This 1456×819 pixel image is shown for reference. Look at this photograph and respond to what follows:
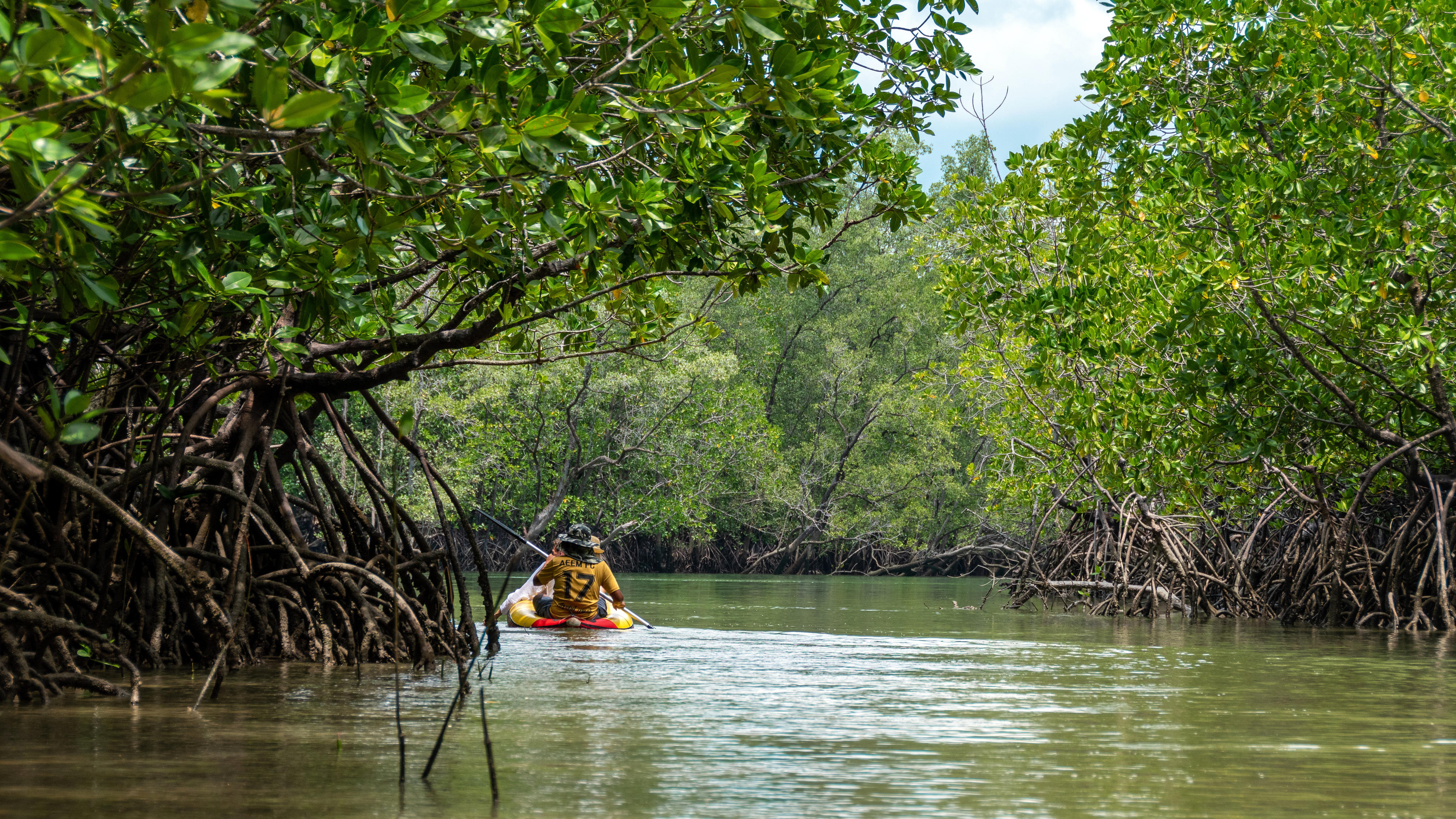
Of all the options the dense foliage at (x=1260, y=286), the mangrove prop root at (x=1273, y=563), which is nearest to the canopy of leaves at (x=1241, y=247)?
the dense foliage at (x=1260, y=286)

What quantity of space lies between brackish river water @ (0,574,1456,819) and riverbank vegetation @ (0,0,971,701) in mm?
495

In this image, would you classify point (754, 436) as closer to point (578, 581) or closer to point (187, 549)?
point (578, 581)

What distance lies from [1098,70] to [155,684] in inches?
354

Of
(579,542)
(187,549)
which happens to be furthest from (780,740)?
(579,542)

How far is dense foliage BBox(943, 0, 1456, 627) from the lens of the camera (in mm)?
10148

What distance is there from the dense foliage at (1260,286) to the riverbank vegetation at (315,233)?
13.5ft

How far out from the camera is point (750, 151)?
6.94m

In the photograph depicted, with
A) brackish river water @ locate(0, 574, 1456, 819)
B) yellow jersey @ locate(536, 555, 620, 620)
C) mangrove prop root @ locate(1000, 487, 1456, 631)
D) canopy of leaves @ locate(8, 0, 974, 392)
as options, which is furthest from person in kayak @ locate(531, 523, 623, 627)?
mangrove prop root @ locate(1000, 487, 1456, 631)

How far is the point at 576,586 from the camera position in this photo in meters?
10.9

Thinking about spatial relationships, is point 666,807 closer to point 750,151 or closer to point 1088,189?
point 750,151

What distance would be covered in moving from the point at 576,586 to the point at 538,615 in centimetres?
47

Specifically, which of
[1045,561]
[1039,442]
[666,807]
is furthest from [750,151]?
[1045,561]

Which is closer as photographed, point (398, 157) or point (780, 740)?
point (398, 157)

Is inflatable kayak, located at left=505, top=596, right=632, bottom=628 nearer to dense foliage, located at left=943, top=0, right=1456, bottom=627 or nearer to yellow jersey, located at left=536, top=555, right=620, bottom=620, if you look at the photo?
yellow jersey, located at left=536, top=555, right=620, bottom=620
